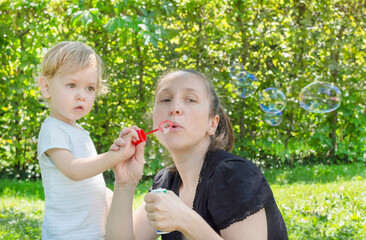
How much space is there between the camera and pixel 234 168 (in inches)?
70.5

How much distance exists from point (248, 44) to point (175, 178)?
15.8ft

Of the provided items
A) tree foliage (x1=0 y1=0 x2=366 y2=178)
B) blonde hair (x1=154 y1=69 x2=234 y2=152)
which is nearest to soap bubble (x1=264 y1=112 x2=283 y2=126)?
tree foliage (x1=0 y1=0 x2=366 y2=178)

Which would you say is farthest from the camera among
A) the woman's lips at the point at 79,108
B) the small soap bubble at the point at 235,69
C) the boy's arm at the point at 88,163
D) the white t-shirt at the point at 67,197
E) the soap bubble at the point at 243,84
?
the small soap bubble at the point at 235,69

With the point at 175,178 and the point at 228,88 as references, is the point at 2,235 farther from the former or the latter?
the point at 228,88

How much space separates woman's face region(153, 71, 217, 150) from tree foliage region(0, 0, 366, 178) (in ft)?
12.9

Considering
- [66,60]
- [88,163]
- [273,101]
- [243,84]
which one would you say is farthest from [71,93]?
[243,84]

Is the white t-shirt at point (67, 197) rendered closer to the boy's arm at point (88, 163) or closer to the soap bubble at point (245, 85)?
the boy's arm at point (88, 163)

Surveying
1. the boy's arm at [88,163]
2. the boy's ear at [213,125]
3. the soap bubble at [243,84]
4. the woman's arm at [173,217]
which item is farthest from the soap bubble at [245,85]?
the woman's arm at [173,217]

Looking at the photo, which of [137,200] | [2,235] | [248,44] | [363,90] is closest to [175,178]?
[2,235]

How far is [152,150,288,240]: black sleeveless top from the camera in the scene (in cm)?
171

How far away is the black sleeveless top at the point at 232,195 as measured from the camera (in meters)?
1.71

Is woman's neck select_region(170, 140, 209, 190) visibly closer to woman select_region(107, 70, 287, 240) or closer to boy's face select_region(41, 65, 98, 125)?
woman select_region(107, 70, 287, 240)

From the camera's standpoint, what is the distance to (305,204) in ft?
12.9

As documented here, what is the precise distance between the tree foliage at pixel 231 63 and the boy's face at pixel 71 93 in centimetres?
380
